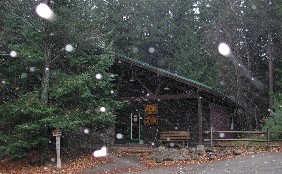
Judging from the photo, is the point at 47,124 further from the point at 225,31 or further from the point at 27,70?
the point at 225,31

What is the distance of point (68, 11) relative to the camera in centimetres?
1642

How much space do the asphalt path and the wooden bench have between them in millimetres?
5115

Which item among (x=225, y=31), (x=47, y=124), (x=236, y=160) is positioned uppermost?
(x=225, y=31)

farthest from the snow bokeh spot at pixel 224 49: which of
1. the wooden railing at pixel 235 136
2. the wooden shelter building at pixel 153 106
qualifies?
the wooden shelter building at pixel 153 106

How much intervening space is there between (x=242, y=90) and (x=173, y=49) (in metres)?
13.6

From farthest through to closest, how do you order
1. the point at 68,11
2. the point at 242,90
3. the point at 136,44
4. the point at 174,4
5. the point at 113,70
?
the point at 174,4
the point at 136,44
the point at 242,90
the point at 113,70
the point at 68,11

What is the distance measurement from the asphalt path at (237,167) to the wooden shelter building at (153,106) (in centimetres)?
576

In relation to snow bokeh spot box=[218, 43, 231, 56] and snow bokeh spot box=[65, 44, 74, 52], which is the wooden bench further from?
snow bokeh spot box=[218, 43, 231, 56]

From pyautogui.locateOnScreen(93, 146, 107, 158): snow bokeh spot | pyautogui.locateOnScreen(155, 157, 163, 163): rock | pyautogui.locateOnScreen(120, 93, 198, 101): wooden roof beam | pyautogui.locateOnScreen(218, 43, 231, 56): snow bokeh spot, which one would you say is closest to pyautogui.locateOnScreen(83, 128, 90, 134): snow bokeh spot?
pyautogui.locateOnScreen(93, 146, 107, 158): snow bokeh spot

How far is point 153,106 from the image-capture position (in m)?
21.8

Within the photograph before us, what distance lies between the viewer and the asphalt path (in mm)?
12375

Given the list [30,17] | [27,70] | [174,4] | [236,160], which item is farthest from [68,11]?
[174,4]

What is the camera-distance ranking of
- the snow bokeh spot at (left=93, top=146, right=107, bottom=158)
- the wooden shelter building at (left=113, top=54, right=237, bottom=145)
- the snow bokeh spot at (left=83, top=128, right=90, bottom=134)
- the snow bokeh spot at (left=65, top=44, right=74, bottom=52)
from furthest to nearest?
1. the wooden shelter building at (left=113, top=54, right=237, bottom=145)
2. the snow bokeh spot at (left=83, top=128, right=90, bottom=134)
3. the snow bokeh spot at (left=93, top=146, right=107, bottom=158)
4. the snow bokeh spot at (left=65, top=44, right=74, bottom=52)

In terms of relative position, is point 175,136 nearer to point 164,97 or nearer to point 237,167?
point 164,97
